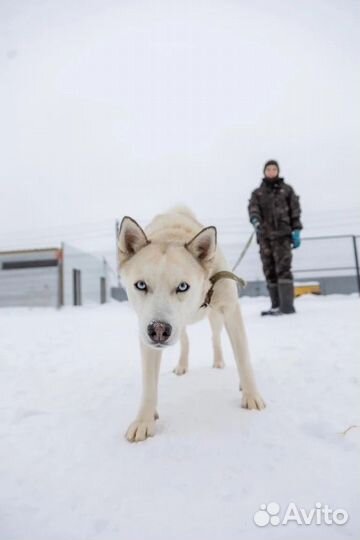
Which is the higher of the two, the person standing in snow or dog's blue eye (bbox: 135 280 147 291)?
the person standing in snow

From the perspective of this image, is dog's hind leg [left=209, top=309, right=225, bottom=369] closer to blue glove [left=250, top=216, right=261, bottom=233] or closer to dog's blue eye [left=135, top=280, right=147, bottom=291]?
dog's blue eye [left=135, top=280, right=147, bottom=291]

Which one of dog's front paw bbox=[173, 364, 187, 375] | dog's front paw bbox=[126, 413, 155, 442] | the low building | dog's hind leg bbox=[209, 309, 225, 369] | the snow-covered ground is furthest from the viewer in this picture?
the low building

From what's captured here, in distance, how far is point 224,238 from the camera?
12555mm

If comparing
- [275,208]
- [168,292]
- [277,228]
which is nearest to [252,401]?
[168,292]

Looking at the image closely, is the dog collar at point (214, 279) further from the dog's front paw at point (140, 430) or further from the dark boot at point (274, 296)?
the dark boot at point (274, 296)

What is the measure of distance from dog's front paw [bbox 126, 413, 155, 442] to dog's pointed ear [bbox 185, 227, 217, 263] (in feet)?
3.09

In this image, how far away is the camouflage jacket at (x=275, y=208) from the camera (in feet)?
19.7

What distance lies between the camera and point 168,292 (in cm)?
176

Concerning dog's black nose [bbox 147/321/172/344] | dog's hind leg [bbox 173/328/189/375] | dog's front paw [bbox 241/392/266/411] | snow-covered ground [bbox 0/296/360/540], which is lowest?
snow-covered ground [bbox 0/296/360/540]

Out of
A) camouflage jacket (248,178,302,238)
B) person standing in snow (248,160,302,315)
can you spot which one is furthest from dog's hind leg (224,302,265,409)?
camouflage jacket (248,178,302,238)

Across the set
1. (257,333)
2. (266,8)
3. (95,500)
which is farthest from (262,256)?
(95,500)

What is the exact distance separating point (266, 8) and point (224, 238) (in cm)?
861

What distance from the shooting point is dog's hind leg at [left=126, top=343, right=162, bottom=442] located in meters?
1.71

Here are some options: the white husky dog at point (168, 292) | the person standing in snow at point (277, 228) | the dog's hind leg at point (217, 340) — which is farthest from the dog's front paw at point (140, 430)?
the person standing in snow at point (277, 228)
